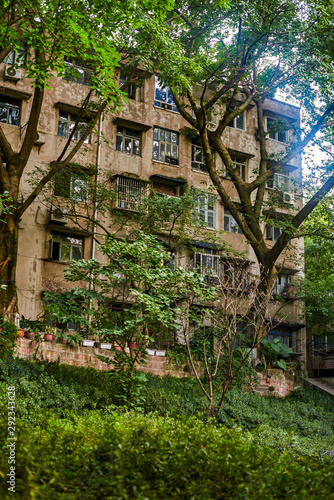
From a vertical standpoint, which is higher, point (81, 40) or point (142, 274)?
point (81, 40)

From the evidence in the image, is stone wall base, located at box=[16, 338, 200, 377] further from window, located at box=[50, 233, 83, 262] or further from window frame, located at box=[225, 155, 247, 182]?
window frame, located at box=[225, 155, 247, 182]

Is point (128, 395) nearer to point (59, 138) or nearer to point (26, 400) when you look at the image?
point (26, 400)

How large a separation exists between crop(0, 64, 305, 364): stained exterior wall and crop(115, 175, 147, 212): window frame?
0.27m

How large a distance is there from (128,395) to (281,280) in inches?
626

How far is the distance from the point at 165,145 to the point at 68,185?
19.1 feet

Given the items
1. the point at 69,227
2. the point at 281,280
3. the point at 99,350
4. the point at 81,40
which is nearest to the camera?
the point at 81,40

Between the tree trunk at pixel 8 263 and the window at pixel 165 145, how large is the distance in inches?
376

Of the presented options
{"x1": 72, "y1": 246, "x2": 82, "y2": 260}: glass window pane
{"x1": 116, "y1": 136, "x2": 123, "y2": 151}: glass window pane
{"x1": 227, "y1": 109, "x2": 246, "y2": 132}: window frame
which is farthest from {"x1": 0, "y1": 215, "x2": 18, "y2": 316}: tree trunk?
{"x1": 227, "y1": 109, "x2": 246, "y2": 132}: window frame

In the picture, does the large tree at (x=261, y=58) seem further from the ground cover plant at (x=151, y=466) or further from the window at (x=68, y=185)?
the ground cover plant at (x=151, y=466)

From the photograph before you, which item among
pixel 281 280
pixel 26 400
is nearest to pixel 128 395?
pixel 26 400

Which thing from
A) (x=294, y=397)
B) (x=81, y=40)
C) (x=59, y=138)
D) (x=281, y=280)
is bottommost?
(x=294, y=397)

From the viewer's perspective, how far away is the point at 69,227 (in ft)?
62.5

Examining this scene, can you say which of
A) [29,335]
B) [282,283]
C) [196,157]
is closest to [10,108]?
[196,157]

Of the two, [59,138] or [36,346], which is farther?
[59,138]
